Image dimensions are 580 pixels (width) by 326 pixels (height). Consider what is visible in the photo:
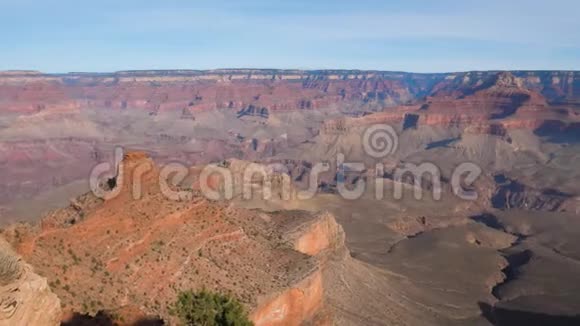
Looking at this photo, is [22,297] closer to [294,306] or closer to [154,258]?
[154,258]

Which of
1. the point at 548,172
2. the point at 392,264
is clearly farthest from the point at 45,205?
the point at 548,172

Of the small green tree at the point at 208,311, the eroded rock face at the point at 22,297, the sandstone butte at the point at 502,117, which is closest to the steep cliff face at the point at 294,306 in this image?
the small green tree at the point at 208,311

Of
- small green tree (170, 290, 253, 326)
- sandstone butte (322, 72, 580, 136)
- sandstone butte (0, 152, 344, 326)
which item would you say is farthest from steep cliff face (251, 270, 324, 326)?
sandstone butte (322, 72, 580, 136)

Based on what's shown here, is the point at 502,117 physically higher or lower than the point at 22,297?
lower

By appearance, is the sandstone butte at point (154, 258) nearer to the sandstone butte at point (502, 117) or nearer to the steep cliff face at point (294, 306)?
the steep cliff face at point (294, 306)

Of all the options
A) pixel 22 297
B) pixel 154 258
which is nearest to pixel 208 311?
pixel 22 297
